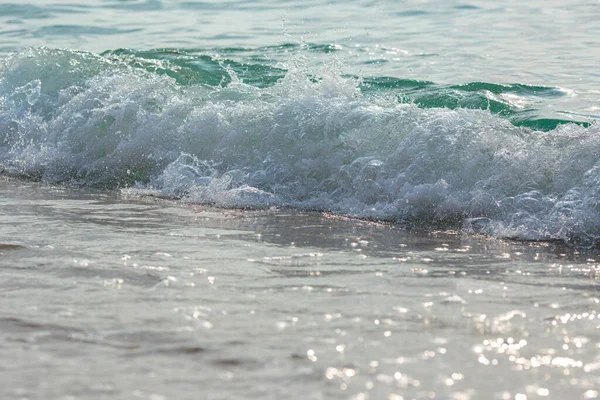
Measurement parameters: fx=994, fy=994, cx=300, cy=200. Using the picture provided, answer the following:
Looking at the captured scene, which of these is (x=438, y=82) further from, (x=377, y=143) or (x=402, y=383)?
(x=402, y=383)

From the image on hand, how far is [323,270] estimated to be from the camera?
4387 millimetres

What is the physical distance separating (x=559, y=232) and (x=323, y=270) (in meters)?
1.58

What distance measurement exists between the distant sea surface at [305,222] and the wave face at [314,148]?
2 centimetres

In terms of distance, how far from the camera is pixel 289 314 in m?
3.63

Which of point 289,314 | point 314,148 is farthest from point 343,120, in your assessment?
point 289,314

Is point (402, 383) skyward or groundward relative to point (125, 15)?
groundward

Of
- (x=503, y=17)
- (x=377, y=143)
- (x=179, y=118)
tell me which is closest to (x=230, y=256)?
(x=377, y=143)

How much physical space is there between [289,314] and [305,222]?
2184mm

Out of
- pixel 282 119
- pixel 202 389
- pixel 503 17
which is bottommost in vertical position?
pixel 202 389

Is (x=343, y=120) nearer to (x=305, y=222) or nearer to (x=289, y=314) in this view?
(x=305, y=222)

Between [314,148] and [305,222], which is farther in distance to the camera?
[314,148]

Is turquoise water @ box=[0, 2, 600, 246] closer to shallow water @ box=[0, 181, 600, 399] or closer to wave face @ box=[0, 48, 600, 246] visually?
wave face @ box=[0, 48, 600, 246]

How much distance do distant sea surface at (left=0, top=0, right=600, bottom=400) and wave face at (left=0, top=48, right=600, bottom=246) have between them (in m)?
0.02

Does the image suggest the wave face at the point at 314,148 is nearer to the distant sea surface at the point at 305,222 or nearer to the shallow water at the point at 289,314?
the distant sea surface at the point at 305,222
